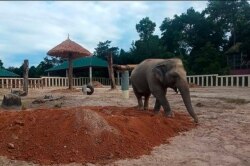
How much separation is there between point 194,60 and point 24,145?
116ft

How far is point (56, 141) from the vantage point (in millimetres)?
6684

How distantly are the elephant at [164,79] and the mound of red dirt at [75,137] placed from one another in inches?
56.4

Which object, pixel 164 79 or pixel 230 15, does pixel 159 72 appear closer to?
pixel 164 79

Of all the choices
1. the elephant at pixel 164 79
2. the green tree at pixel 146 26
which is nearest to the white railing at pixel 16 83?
the green tree at pixel 146 26

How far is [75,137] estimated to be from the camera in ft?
22.2

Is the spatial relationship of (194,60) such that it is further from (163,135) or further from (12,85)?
(163,135)

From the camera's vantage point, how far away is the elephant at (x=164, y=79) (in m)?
9.28

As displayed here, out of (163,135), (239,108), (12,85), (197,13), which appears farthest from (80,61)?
(163,135)

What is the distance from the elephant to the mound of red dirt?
1433 mm

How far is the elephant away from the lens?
30.5ft

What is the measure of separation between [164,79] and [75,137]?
373cm

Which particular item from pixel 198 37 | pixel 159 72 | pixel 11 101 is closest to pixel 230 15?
pixel 198 37

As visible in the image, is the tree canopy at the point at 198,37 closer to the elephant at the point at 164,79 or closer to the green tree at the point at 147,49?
the green tree at the point at 147,49

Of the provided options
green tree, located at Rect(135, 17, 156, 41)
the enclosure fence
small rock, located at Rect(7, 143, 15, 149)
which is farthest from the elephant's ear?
green tree, located at Rect(135, 17, 156, 41)
